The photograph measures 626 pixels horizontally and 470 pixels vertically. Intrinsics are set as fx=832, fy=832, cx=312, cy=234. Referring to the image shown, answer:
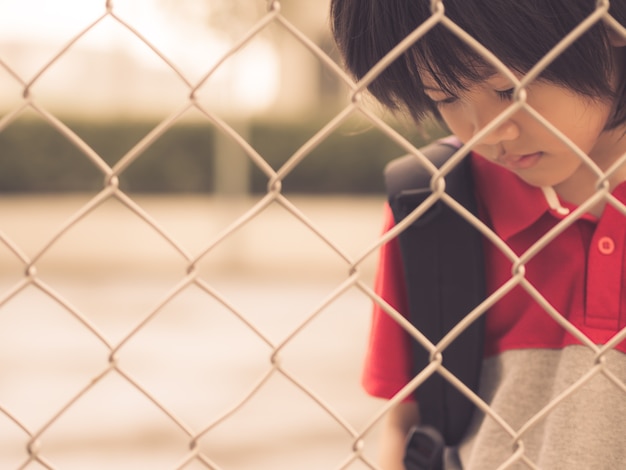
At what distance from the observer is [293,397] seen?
3.52 meters

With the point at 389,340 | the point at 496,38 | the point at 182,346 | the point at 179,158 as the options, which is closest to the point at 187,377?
the point at 182,346

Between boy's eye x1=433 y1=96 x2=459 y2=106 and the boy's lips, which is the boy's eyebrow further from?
the boy's lips

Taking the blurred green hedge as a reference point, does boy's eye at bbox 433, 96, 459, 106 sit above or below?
below

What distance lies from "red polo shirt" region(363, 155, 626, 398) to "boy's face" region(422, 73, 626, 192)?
70 millimetres

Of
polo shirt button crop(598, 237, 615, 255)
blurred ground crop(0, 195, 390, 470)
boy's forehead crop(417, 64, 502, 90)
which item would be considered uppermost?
blurred ground crop(0, 195, 390, 470)

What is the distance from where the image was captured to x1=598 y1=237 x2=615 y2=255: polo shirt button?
109 cm

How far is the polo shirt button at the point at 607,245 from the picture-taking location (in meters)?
1.09

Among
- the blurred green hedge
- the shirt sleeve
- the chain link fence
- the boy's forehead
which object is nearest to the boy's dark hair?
the boy's forehead

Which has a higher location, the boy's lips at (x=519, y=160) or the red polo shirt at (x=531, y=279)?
the boy's lips at (x=519, y=160)

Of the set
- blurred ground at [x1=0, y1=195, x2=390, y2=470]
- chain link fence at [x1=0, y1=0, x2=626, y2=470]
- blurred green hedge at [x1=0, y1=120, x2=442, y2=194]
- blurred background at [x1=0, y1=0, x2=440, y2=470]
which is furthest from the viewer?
blurred green hedge at [x1=0, y1=120, x2=442, y2=194]

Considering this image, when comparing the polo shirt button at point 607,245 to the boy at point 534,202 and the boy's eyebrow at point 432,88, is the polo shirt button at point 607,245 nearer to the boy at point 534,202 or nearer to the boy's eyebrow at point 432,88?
the boy at point 534,202

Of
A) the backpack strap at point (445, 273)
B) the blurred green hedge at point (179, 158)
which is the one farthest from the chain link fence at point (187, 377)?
the blurred green hedge at point (179, 158)

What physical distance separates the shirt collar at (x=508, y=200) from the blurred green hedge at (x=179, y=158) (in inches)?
313

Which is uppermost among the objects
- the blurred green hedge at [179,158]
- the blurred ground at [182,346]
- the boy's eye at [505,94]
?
the blurred green hedge at [179,158]
